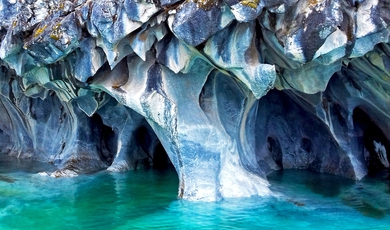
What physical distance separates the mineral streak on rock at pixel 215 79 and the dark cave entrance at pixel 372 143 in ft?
0.14

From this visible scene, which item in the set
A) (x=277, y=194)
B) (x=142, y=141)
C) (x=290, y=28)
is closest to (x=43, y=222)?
(x=277, y=194)

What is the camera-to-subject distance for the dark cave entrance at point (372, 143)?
15669 millimetres

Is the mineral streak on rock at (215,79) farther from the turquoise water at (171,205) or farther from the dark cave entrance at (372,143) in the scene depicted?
the turquoise water at (171,205)

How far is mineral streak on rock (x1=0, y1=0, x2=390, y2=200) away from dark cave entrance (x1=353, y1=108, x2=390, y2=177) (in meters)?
0.04

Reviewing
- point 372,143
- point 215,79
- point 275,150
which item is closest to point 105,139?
point 275,150

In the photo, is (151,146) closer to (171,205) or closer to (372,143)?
(171,205)

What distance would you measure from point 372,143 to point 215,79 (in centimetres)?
677

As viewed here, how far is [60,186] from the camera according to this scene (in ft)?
45.1

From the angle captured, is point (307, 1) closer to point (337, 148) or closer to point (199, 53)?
point (199, 53)

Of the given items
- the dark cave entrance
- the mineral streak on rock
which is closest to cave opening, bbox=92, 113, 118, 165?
the mineral streak on rock

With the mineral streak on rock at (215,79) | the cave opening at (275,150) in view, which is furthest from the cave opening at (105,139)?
the cave opening at (275,150)

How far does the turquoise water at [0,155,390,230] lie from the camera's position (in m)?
10.0

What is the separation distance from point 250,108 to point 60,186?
5773 millimetres

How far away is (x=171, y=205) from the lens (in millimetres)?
11523
